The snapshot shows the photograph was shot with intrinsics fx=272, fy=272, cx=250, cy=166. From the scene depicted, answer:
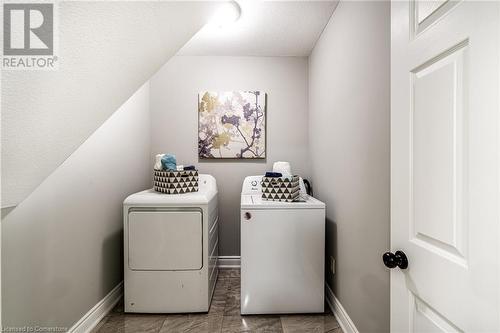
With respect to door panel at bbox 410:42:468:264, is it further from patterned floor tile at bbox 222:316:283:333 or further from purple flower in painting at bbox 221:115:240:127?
purple flower in painting at bbox 221:115:240:127

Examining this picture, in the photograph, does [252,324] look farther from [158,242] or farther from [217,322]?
[158,242]

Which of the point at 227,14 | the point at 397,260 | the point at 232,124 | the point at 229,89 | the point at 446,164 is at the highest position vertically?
the point at 227,14

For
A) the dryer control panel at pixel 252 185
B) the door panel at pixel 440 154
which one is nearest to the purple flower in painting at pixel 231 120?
the dryer control panel at pixel 252 185

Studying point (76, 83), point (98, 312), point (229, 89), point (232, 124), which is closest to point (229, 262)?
point (98, 312)

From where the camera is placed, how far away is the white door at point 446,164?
578 mm

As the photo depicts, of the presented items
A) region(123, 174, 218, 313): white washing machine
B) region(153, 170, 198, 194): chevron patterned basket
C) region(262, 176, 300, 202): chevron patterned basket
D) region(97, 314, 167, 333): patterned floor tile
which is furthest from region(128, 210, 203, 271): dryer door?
region(262, 176, 300, 202): chevron patterned basket

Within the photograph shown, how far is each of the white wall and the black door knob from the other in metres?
1.28

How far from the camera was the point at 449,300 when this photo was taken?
27.1 inches

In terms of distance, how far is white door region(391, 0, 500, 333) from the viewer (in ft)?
1.90

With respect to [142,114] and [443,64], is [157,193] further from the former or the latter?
[443,64]

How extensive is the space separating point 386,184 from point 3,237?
5.99ft

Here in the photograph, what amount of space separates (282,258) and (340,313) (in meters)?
0.56

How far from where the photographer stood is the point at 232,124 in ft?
9.87

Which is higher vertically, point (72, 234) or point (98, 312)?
point (72, 234)
